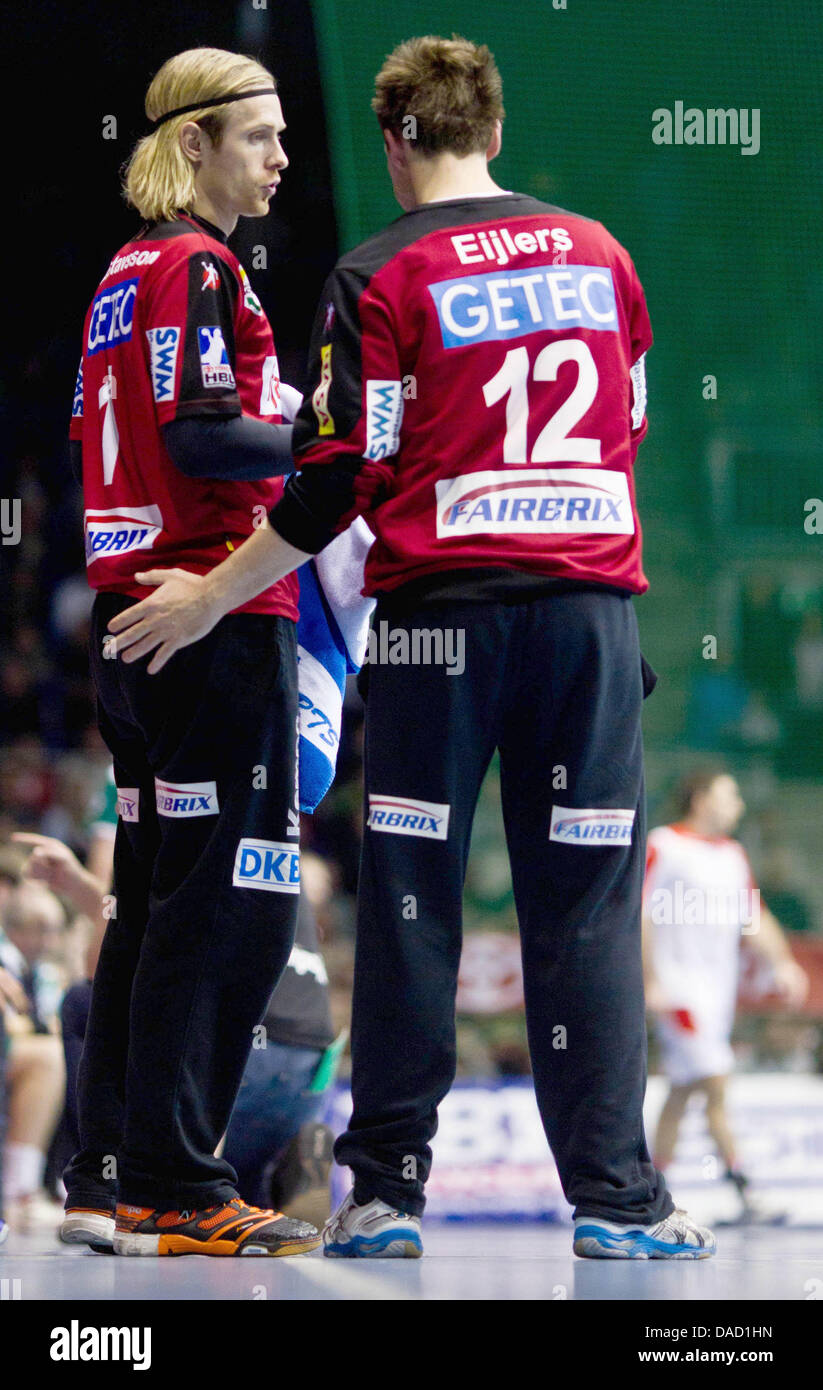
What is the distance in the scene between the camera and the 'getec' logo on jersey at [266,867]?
252 cm

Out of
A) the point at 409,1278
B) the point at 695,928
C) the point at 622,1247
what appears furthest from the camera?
the point at 695,928

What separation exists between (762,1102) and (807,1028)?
2.02 ft

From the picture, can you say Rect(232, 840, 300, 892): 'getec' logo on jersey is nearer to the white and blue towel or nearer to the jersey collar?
the white and blue towel

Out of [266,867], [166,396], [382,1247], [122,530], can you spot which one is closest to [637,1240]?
[382,1247]

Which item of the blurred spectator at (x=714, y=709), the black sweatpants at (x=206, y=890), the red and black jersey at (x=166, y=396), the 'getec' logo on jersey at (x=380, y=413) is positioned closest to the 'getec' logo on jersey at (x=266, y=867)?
the black sweatpants at (x=206, y=890)

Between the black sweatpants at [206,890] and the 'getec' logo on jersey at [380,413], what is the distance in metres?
0.35

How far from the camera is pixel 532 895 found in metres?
2.48

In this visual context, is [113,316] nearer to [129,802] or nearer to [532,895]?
[129,802]

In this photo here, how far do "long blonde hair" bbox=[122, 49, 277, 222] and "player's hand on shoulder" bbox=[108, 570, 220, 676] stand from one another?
2.15ft

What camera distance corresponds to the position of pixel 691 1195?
22.8 feet

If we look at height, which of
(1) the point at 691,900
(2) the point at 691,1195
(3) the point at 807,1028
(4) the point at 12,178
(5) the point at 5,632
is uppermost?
(4) the point at 12,178

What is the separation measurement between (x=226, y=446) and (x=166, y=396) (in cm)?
14

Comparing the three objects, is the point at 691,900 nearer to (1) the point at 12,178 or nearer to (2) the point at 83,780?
(2) the point at 83,780
